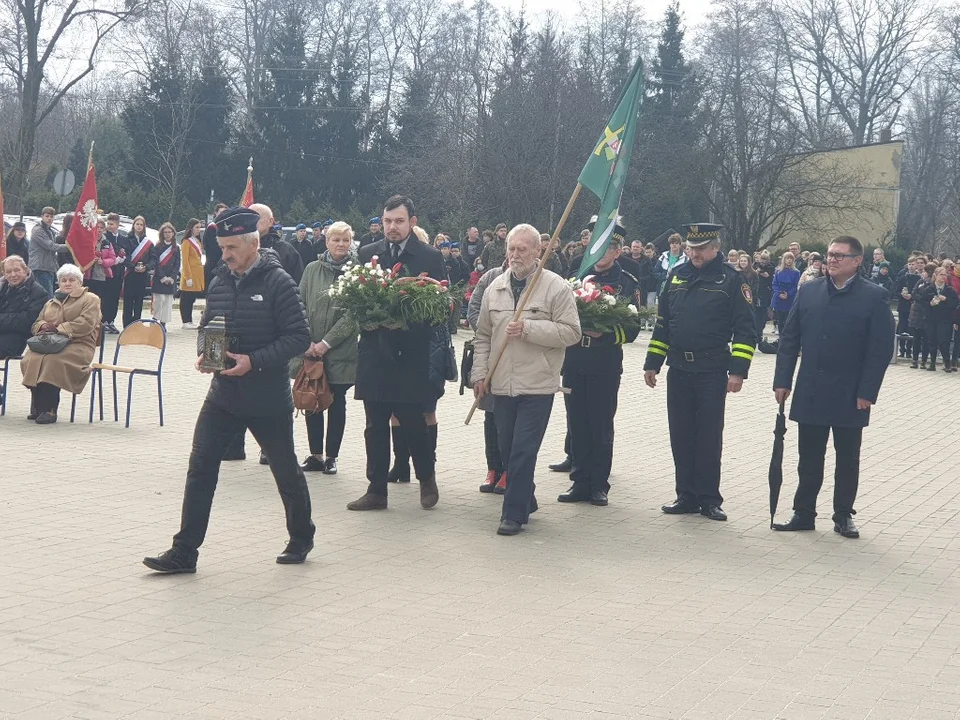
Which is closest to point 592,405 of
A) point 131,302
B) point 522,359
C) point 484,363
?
point 484,363

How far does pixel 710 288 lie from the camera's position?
9578mm

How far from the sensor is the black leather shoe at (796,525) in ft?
30.6

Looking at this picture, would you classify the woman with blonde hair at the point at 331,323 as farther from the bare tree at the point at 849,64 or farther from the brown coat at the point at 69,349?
the bare tree at the point at 849,64

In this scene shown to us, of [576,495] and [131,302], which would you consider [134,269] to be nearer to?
[131,302]

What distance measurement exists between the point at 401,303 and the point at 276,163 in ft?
155

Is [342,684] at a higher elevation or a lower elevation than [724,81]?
lower

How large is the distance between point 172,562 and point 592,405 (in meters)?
3.90

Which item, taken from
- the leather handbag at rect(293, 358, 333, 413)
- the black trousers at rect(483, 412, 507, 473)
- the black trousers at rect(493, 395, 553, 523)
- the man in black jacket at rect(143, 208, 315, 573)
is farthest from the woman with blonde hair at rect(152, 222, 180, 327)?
the man in black jacket at rect(143, 208, 315, 573)

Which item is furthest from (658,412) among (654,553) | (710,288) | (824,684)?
(824,684)

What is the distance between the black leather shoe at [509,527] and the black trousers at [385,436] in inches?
38.4

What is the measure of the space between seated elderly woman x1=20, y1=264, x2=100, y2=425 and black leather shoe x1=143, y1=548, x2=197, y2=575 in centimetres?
627

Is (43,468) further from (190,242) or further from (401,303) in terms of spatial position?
(190,242)

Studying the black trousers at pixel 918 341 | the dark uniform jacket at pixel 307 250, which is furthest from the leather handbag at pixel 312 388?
the black trousers at pixel 918 341

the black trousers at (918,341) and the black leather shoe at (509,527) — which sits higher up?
the black trousers at (918,341)
